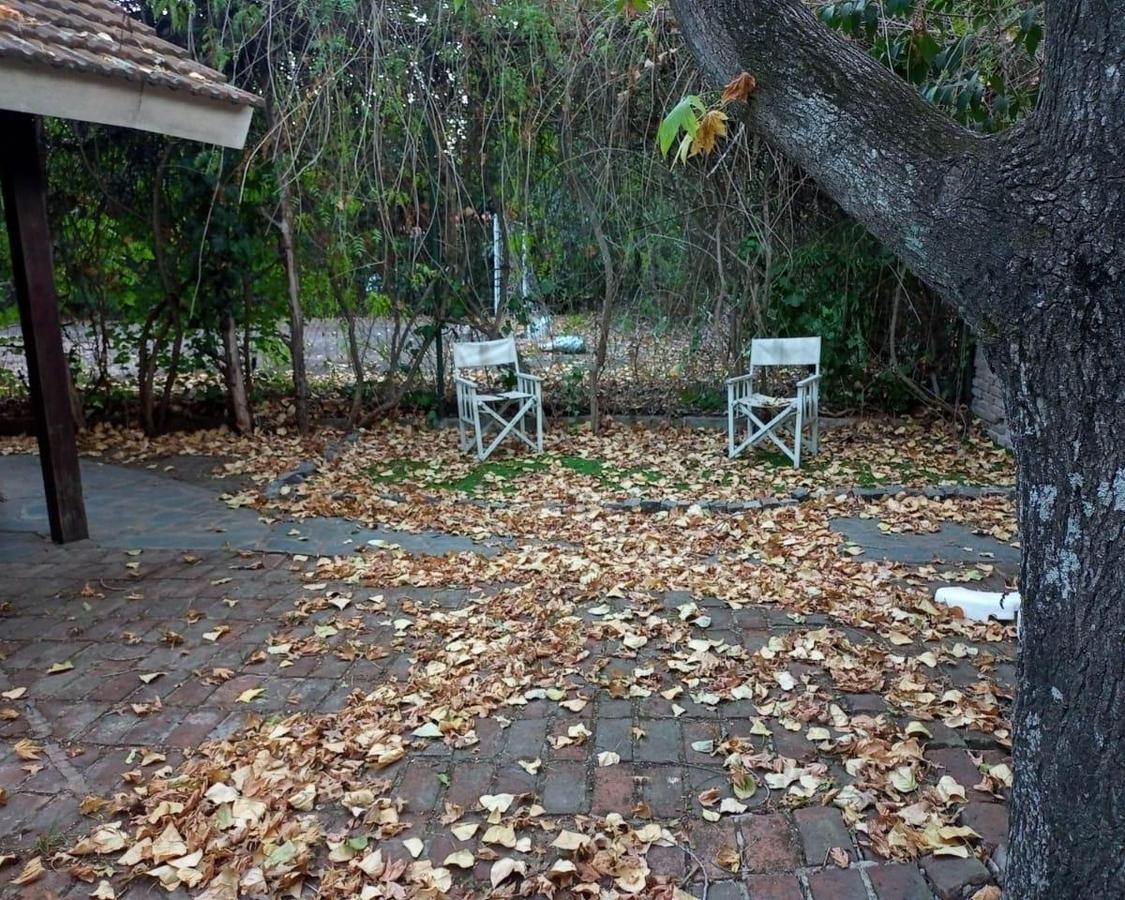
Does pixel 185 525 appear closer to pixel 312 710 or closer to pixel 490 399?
pixel 490 399

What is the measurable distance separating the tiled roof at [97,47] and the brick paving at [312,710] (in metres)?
2.31

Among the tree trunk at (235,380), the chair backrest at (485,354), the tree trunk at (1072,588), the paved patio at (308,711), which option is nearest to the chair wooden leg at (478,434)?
the chair backrest at (485,354)

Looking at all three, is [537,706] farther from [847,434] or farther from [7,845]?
[847,434]

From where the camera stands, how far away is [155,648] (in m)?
3.38

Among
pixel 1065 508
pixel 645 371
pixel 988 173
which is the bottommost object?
pixel 645 371

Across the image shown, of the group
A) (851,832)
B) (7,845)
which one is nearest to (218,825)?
(7,845)

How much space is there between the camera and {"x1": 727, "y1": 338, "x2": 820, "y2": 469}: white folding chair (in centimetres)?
616

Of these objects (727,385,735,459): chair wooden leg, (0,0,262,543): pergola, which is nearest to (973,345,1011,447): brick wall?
(727,385,735,459): chair wooden leg

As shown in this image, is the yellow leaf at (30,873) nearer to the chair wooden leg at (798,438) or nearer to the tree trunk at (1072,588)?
the tree trunk at (1072,588)

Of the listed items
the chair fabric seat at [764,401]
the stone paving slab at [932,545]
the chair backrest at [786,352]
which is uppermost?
the chair backrest at [786,352]

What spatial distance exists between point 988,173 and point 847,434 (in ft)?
19.3

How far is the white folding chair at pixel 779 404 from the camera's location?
6156mm

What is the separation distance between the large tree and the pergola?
314cm

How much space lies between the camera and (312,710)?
2893 mm
